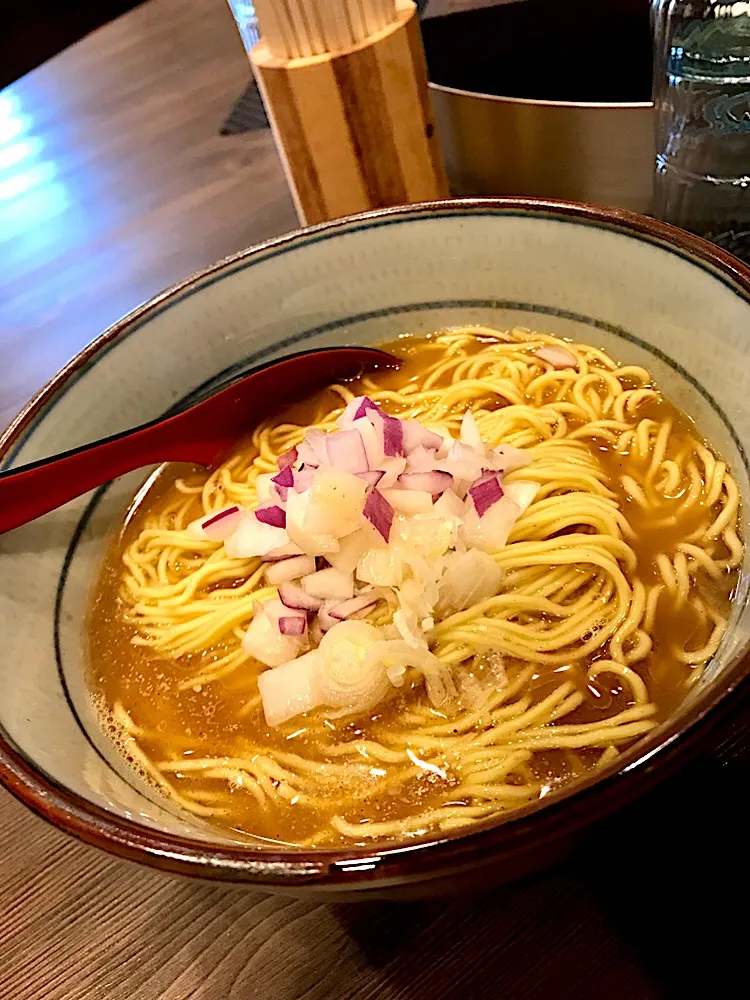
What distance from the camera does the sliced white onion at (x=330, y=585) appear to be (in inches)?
44.4

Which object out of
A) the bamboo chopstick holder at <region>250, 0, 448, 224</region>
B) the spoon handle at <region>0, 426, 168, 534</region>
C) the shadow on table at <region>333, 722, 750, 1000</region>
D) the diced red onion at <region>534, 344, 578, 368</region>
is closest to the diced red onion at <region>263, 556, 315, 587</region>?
the spoon handle at <region>0, 426, 168, 534</region>

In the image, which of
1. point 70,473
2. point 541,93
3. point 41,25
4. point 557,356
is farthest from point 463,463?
point 41,25

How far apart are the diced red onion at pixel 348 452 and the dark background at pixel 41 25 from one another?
5.66m

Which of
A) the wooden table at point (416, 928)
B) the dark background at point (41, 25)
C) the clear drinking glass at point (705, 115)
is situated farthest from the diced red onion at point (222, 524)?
the dark background at point (41, 25)

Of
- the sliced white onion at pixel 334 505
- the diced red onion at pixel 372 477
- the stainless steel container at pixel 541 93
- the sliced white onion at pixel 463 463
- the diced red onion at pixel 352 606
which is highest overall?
the stainless steel container at pixel 541 93

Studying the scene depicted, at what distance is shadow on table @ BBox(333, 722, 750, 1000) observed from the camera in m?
0.84

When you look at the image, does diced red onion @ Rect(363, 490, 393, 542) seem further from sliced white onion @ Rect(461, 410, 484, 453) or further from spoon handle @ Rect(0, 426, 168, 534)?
spoon handle @ Rect(0, 426, 168, 534)

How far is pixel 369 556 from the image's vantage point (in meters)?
1.12

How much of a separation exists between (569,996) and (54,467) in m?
0.95

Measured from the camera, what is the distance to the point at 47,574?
127cm

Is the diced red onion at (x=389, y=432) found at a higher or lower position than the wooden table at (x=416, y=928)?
higher

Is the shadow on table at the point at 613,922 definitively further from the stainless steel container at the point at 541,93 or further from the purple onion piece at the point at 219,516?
the stainless steel container at the point at 541,93

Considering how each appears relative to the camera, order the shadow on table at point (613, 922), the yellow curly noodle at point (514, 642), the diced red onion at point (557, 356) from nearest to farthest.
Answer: the shadow on table at point (613, 922), the yellow curly noodle at point (514, 642), the diced red onion at point (557, 356)

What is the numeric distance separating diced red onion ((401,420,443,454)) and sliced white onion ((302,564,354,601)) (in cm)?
23
